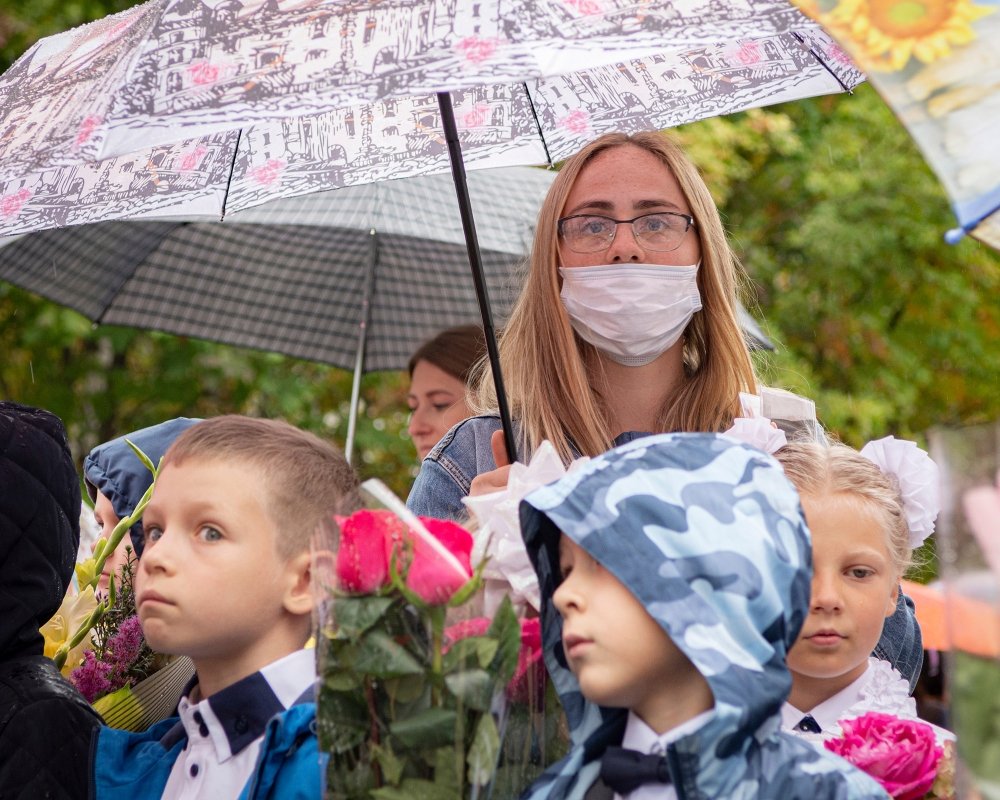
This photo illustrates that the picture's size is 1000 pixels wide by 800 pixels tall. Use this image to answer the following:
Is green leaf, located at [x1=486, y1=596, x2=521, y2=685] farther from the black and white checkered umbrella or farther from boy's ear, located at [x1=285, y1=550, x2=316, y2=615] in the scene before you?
the black and white checkered umbrella

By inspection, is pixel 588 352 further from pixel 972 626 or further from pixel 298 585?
pixel 972 626

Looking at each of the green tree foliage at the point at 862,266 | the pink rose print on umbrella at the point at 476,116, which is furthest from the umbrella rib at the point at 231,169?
the green tree foliage at the point at 862,266

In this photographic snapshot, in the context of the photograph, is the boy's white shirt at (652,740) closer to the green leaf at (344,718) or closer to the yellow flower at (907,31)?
the green leaf at (344,718)

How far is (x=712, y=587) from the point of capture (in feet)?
6.88

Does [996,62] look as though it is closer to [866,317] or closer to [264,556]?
[264,556]

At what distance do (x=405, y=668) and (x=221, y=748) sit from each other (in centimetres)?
76

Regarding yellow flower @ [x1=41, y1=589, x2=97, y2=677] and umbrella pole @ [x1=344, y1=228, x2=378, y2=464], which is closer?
yellow flower @ [x1=41, y1=589, x2=97, y2=677]

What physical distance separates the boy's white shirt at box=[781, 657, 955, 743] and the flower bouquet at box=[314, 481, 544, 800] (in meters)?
0.97

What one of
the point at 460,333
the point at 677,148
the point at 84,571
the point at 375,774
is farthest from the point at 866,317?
the point at 375,774

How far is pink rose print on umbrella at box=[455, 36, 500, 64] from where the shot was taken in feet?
7.50

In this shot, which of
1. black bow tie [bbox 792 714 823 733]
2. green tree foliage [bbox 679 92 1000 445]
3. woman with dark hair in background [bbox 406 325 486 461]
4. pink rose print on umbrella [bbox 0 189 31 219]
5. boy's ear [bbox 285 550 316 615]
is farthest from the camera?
green tree foliage [bbox 679 92 1000 445]

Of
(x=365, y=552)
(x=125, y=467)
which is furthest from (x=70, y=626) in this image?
(x=365, y=552)

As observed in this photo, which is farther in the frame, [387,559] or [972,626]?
[387,559]

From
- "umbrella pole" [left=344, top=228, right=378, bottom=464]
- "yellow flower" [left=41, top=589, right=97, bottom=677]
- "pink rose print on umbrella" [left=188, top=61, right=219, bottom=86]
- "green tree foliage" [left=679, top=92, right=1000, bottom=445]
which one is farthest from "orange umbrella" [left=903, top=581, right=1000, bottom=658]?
"green tree foliage" [left=679, top=92, right=1000, bottom=445]
